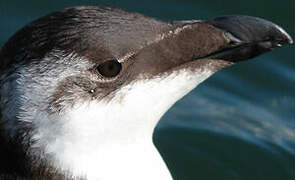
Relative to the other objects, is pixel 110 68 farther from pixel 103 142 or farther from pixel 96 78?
pixel 103 142

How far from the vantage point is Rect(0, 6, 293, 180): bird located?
4.24 metres

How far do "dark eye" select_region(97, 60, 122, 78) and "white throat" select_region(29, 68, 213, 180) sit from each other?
0.42ft

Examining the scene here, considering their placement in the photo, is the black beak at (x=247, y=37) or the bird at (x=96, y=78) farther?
the black beak at (x=247, y=37)

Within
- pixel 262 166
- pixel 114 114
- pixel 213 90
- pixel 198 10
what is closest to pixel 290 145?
pixel 262 166

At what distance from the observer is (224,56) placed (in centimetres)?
466

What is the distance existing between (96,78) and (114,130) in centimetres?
40

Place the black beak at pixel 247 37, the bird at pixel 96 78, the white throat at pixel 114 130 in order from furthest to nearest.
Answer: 1. the black beak at pixel 247 37
2. the white throat at pixel 114 130
3. the bird at pixel 96 78

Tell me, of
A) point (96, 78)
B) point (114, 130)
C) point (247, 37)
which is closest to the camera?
point (96, 78)

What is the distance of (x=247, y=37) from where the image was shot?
4660 millimetres

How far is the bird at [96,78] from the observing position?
13.9 feet

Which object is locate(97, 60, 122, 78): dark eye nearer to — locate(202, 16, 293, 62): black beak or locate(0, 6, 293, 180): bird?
locate(0, 6, 293, 180): bird

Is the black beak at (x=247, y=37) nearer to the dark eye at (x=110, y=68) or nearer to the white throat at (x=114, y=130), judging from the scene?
the white throat at (x=114, y=130)

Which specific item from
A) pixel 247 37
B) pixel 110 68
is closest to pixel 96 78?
pixel 110 68

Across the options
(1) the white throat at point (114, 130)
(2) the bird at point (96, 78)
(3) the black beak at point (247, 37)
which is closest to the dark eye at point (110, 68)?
(2) the bird at point (96, 78)
